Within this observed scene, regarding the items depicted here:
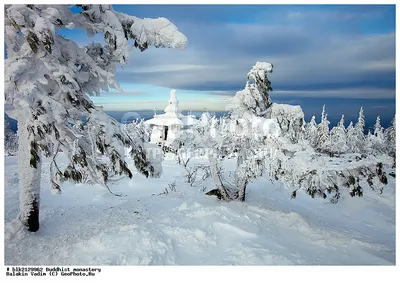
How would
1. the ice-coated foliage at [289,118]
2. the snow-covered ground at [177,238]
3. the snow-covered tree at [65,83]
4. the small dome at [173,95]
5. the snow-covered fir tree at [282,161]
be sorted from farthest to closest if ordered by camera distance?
the small dome at [173,95] → the ice-coated foliage at [289,118] → the snow-covered fir tree at [282,161] → the snow-covered ground at [177,238] → the snow-covered tree at [65,83]

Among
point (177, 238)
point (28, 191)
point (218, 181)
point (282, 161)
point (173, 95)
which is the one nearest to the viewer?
point (177, 238)

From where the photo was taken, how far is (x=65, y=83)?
18.4 ft

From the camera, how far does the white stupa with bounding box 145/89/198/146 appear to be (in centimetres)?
2601

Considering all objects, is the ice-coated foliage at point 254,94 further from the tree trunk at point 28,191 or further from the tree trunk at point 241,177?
the tree trunk at point 28,191

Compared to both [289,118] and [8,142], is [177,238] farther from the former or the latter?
[8,142]

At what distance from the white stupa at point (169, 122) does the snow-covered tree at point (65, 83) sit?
1922 centimetres

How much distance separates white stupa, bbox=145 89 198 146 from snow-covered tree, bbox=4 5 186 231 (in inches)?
757

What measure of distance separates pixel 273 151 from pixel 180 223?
360cm

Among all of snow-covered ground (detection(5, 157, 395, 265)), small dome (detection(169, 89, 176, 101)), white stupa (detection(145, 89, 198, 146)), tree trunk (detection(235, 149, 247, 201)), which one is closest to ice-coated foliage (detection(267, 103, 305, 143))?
tree trunk (detection(235, 149, 247, 201))

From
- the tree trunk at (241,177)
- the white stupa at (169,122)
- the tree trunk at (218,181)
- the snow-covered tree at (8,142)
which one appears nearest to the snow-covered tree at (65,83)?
the tree trunk at (241,177)

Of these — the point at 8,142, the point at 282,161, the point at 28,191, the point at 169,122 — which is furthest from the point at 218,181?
the point at 8,142

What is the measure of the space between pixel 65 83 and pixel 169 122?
20.4 m

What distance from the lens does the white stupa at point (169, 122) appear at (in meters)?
26.0
